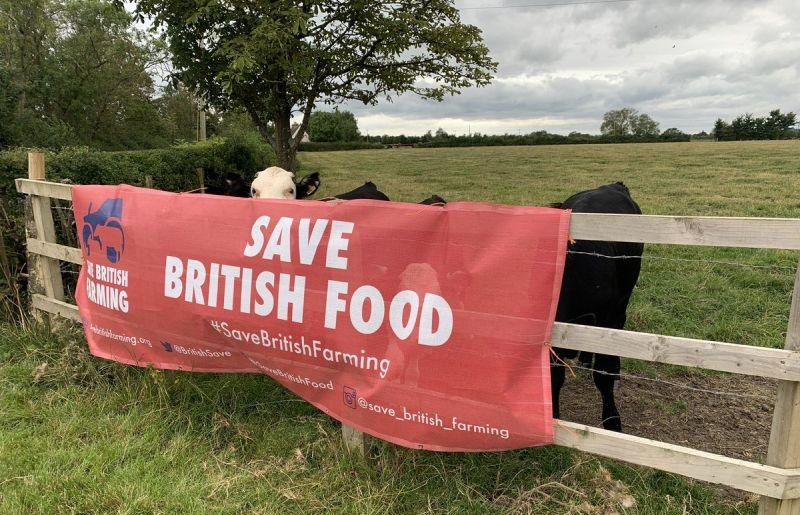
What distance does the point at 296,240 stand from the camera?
282cm

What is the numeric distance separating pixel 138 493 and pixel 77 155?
7095 millimetres

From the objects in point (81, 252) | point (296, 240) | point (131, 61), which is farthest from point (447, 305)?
point (131, 61)

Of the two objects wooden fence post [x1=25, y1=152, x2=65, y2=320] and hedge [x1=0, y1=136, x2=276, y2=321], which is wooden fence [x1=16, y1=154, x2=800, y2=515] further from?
wooden fence post [x1=25, y1=152, x2=65, y2=320]

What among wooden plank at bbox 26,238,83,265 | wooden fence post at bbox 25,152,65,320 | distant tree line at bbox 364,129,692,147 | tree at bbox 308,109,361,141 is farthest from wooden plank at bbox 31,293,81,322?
tree at bbox 308,109,361,141

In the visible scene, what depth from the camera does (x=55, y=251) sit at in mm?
4270

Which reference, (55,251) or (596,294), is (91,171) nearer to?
(55,251)

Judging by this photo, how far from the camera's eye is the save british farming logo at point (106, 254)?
11.6 feet

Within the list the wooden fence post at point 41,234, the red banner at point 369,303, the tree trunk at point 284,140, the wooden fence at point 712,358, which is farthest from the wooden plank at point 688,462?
the tree trunk at point 284,140

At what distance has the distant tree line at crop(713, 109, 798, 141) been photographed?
53.8m

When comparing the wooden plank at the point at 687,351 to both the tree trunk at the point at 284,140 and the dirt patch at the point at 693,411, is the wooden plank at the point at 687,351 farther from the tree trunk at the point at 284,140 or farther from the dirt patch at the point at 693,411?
the tree trunk at the point at 284,140

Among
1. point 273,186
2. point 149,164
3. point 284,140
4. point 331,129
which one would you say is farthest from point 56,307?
point 331,129

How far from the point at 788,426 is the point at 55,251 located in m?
4.80

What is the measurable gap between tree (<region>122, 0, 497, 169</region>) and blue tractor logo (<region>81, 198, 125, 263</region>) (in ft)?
7.92

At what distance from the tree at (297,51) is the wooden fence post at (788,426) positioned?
498 cm
